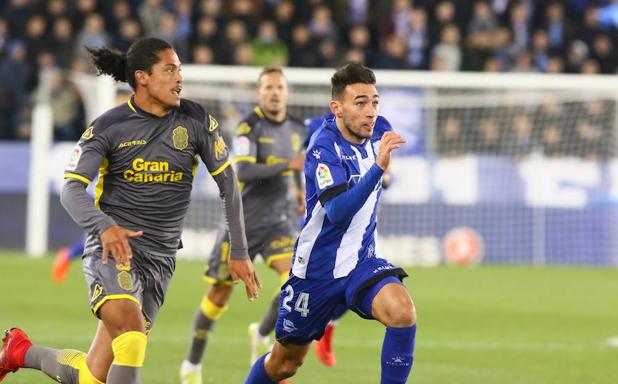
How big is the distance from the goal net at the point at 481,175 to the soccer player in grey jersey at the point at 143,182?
1133cm

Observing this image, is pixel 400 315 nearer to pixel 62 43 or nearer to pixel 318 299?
pixel 318 299

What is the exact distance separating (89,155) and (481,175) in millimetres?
12741

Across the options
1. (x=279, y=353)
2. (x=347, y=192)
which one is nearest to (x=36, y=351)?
(x=279, y=353)

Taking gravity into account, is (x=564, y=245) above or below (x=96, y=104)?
below

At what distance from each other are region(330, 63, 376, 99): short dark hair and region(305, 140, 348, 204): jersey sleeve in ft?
1.02

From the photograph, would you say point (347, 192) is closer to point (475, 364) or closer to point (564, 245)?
point (475, 364)

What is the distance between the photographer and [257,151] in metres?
9.54

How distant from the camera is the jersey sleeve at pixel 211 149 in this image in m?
6.65

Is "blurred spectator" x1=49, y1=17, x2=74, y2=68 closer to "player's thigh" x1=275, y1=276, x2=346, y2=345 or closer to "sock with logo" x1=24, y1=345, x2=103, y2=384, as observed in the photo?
"sock with logo" x1=24, y1=345, x2=103, y2=384

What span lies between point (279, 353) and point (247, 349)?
3.79 metres

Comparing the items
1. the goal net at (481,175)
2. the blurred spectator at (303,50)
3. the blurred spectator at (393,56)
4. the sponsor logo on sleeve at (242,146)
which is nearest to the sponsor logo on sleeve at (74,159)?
the sponsor logo on sleeve at (242,146)

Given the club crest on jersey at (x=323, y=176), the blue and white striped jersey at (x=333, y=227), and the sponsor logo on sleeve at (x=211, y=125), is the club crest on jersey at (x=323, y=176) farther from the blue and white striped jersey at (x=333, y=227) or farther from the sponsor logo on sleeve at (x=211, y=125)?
the sponsor logo on sleeve at (x=211, y=125)

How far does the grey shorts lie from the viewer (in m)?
6.34

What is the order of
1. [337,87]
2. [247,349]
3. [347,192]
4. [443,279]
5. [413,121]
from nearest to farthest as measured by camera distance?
[347,192] < [337,87] < [247,349] < [443,279] < [413,121]
